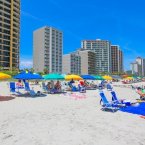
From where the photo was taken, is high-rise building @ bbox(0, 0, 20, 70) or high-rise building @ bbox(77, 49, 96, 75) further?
high-rise building @ bbox(77, 49, 96, 75)

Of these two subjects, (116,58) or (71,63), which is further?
(116,58)

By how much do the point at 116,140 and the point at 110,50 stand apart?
183m

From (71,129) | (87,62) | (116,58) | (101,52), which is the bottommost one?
(71,129)

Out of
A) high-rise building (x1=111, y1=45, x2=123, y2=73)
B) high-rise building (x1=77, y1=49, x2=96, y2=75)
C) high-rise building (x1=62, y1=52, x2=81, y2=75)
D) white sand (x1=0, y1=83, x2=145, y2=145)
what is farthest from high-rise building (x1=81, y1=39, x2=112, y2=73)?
white sand (x1=0, y1=83, x2=145, y2=145)

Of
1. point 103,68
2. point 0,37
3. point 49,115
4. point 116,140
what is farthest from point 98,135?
point 103,68

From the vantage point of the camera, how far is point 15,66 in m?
88.5

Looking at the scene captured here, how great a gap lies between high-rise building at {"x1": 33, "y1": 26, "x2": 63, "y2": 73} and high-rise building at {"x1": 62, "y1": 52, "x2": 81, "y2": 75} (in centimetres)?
1217

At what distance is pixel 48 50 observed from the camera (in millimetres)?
130500

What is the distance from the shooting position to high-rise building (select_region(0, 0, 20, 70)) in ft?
277

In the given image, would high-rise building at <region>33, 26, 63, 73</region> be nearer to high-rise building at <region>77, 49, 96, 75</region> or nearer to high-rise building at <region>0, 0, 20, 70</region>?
high-rise building at <region>77, 49, 96, 75</region>

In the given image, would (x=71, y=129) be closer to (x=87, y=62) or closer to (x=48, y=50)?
(x=48, y=50)

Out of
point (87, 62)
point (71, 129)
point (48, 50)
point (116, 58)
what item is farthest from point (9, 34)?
point (116, 58)

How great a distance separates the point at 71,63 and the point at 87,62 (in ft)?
42.1

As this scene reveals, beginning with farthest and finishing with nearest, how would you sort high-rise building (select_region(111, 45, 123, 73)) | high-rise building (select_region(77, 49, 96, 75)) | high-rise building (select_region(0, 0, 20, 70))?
high-rise building (select_region(111, 45, 123, 73))
high-rise building (select_region(77, 49, 96, 75))
high-rise building (select_region(0, 0, 20, 70))
